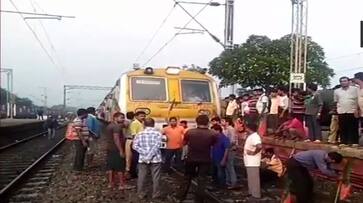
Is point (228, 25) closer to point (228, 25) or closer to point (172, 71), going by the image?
point (228, 25)

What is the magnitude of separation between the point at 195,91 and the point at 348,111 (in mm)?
6687

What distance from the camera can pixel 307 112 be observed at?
13055 mm

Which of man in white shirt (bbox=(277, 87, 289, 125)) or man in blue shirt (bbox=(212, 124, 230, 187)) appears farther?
man in white shirt (bbox=(277, 87, 289, 125))

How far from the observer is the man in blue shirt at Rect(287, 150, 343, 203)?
327 inches

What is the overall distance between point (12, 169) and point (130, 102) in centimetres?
457

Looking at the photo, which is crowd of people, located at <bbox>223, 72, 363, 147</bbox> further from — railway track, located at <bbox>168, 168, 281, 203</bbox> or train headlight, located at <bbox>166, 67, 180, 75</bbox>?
train headlight, located at <bbox>166, 67, 180, 75</bbox>

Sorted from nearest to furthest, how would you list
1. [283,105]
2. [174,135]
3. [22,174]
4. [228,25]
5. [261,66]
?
[174,135] < [283,105] < [22,174] < [228,25] < [261,66]

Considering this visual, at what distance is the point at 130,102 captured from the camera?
54.7 feet

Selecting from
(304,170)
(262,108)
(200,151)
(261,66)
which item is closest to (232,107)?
(262,108)

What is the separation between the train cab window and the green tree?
40.9ft

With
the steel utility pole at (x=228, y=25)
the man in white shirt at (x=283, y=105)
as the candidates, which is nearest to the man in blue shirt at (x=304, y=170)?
the man in white shirt at (x=283, y=105)

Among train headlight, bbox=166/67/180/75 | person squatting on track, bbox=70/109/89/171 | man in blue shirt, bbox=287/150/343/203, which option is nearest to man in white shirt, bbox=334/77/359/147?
man in blue shirt, bbox=287/150/343/203

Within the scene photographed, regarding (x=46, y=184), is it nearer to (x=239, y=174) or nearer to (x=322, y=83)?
(x=239, y=174)

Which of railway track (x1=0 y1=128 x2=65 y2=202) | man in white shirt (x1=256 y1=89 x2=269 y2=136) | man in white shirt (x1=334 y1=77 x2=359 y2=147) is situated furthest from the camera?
man in white shirt (x1=256 y1=89 x2=269 y2=136)
